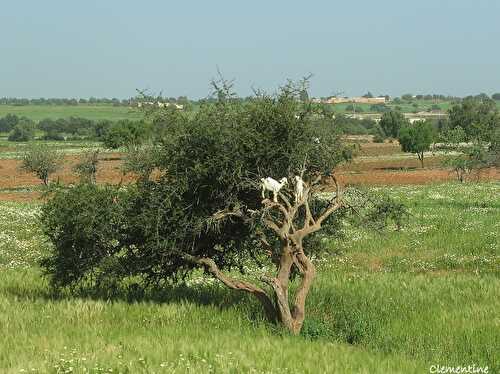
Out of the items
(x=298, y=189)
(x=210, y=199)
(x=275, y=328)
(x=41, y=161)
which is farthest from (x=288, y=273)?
(x=41, y=161)

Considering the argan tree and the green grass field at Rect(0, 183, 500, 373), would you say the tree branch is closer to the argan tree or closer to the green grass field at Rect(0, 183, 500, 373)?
the argan tree

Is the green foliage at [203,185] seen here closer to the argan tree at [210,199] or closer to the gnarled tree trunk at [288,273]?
the argan tree at [210,199]

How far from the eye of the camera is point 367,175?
83562 mm

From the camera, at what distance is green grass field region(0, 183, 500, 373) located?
9984 millimetres

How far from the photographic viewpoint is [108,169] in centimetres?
10294

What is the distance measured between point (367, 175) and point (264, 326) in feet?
237

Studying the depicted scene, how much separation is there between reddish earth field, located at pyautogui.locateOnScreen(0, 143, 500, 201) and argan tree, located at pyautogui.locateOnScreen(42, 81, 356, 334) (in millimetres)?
39890

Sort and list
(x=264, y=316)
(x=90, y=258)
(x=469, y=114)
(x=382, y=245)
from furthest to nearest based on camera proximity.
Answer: (x=469, y=114), (x=382, y=245), (x=90, y=258), (x=264, y=316)

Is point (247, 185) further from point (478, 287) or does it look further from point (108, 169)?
point (108, 169)

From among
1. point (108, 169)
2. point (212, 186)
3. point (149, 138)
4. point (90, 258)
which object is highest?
point (149, 138)

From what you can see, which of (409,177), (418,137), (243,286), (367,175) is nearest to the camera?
(243,286)

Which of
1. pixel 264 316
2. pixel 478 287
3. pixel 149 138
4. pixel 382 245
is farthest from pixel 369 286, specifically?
pixel 382 245

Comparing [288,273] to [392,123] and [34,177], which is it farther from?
[392,123]

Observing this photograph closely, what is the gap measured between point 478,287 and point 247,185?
8.26 m
